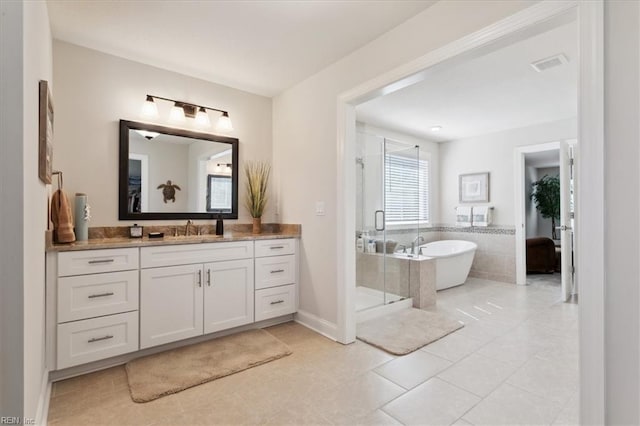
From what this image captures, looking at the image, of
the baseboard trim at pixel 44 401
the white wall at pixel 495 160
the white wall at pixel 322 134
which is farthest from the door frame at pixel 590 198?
the white wall at pixel 495 160

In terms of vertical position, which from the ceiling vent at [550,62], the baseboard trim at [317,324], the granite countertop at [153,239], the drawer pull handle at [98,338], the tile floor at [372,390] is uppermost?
the ceiling vent at [550,62]

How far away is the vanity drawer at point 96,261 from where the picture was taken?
81.4 inches

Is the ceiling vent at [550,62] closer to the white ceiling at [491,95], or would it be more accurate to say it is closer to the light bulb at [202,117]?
the white ceiling at [491,95]

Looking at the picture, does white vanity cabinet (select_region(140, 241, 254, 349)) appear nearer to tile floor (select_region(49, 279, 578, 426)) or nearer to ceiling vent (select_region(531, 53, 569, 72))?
tile floor (select_region(49, 279, 578, 426))

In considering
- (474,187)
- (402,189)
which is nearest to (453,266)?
(402,189)

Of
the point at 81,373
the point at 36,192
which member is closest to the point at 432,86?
the point at 36,192

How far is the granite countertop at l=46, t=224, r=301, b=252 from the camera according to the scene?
2.13 meters

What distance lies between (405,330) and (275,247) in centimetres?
148

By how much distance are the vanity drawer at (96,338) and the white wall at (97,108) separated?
0.86 metres

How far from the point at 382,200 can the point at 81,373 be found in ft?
11.1

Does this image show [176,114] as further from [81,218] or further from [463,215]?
[463,215]

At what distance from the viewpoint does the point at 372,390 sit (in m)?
1.97

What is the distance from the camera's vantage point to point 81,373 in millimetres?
2182

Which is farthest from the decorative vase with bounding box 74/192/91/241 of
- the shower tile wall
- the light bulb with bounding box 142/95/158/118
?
the shower tile wall
